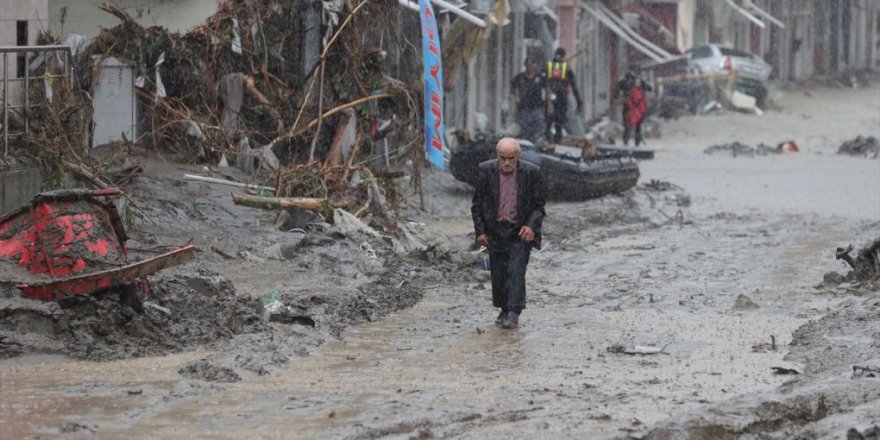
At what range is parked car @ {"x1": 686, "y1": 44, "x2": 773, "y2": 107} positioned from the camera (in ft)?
138

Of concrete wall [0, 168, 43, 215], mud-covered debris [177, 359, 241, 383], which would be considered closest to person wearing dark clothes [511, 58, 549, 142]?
concrete wall [0, 168, 43, 215]

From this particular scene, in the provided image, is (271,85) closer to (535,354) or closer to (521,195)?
(521,195)

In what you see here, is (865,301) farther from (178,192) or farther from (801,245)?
(178,192)

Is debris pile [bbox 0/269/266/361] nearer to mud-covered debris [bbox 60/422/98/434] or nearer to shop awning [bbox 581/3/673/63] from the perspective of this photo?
mud-covered debris [bbox 60/422/98/434]

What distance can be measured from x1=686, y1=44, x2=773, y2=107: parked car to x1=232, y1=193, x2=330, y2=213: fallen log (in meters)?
29.1

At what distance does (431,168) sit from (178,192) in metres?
5.97

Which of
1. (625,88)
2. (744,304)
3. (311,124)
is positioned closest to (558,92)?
(625,88)

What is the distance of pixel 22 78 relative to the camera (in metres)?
13.0

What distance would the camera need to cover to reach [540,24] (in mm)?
34438

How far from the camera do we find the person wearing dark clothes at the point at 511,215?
10398 millimetres

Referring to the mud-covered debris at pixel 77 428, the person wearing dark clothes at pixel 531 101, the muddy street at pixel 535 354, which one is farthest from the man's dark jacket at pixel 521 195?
the person wearing dark clothes at pixel 531 101

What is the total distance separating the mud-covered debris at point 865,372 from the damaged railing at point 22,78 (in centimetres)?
693

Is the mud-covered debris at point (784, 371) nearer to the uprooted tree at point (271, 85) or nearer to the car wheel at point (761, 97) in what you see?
the uprooted tree at point (271, 85)

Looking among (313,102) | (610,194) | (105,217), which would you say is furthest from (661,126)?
(105,217)
